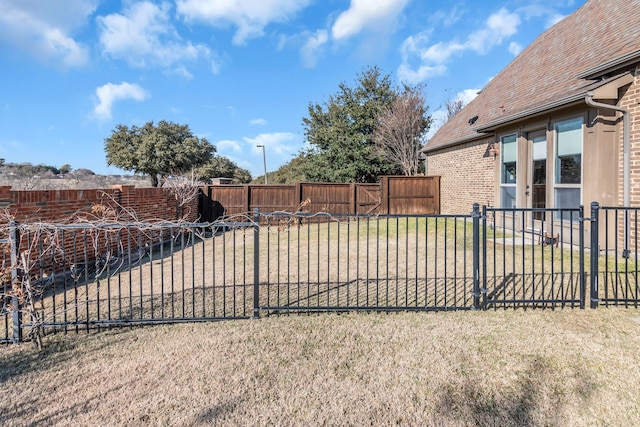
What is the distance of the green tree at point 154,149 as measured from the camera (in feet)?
97.0

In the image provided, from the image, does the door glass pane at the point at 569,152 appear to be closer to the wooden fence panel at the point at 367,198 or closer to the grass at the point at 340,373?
the grass at the point at 340,373

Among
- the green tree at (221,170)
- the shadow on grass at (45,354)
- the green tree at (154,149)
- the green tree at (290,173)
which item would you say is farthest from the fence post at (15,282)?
the green tree at (154,149)

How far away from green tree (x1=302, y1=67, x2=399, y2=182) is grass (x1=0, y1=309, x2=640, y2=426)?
17.5 meters

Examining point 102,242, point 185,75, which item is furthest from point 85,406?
point 185,75

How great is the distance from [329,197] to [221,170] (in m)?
22.2

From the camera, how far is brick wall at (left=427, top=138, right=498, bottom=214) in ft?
34.7

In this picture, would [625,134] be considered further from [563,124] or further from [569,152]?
[563,124]

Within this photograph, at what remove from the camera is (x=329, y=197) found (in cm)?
1398

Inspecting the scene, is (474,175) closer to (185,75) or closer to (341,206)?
(341,206)

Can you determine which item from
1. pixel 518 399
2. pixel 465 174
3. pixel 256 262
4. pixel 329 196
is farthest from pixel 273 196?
pixel 518 399

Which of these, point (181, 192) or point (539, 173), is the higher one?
point (539, 173)

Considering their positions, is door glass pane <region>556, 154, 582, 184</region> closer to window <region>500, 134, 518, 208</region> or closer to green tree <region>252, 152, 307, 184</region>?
window <region>500, 134, 518, 208</region>

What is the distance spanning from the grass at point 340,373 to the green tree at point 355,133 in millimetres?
17523

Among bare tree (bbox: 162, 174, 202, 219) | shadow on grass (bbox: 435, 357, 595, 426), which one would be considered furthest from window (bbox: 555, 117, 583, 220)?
bare tree (bbox: 162, 174, 202, 219)
